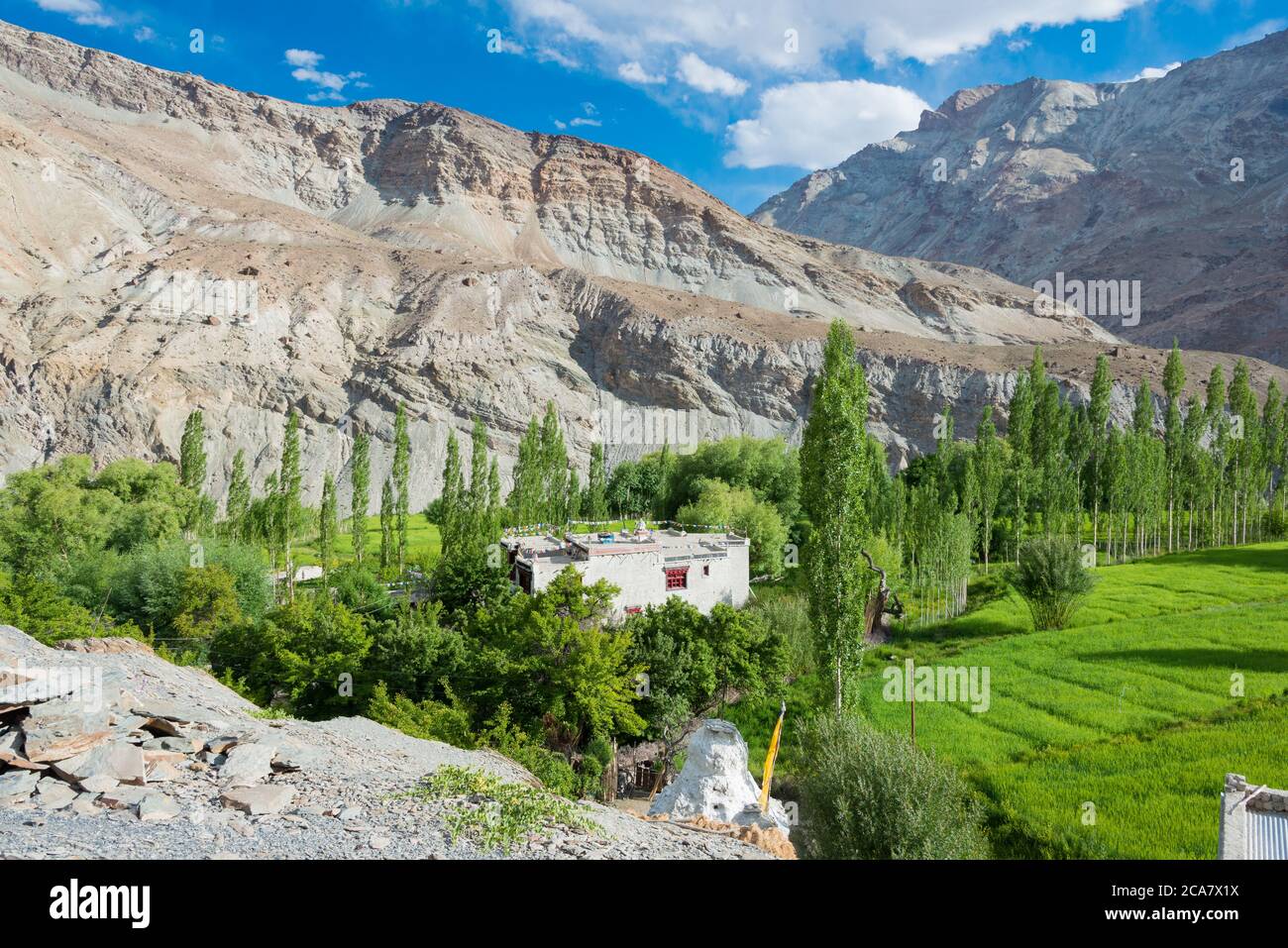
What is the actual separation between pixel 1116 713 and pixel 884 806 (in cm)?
1186

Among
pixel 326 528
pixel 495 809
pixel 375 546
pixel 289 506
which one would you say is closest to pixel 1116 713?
pixel 495 809

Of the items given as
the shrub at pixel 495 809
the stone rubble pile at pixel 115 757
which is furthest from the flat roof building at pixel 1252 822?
the stone rubble pile at pixel 115 757

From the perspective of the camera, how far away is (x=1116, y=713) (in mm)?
17547

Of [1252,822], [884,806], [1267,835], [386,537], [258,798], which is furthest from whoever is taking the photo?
[386,537]

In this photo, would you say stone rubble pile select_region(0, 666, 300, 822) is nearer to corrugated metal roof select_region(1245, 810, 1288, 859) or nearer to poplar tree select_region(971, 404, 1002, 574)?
corrugated metal roof select_region(1245, 810, 1288, 859)

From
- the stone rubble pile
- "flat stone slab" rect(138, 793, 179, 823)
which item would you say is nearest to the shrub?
the stone rubble pile

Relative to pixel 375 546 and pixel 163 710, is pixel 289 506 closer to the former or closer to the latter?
pixel 375 546

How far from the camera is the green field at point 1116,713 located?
40.3ft

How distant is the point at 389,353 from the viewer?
82.1m

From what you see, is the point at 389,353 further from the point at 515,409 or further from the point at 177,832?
the point at 177,832

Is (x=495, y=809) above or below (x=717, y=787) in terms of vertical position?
A: above

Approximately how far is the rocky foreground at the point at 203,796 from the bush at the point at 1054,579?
2522 cm

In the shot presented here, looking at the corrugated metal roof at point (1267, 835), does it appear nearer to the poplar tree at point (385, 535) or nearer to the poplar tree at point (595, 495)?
the poplar tree at point (385, 535)

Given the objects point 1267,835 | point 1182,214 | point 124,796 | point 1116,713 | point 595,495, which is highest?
point 1182,214
